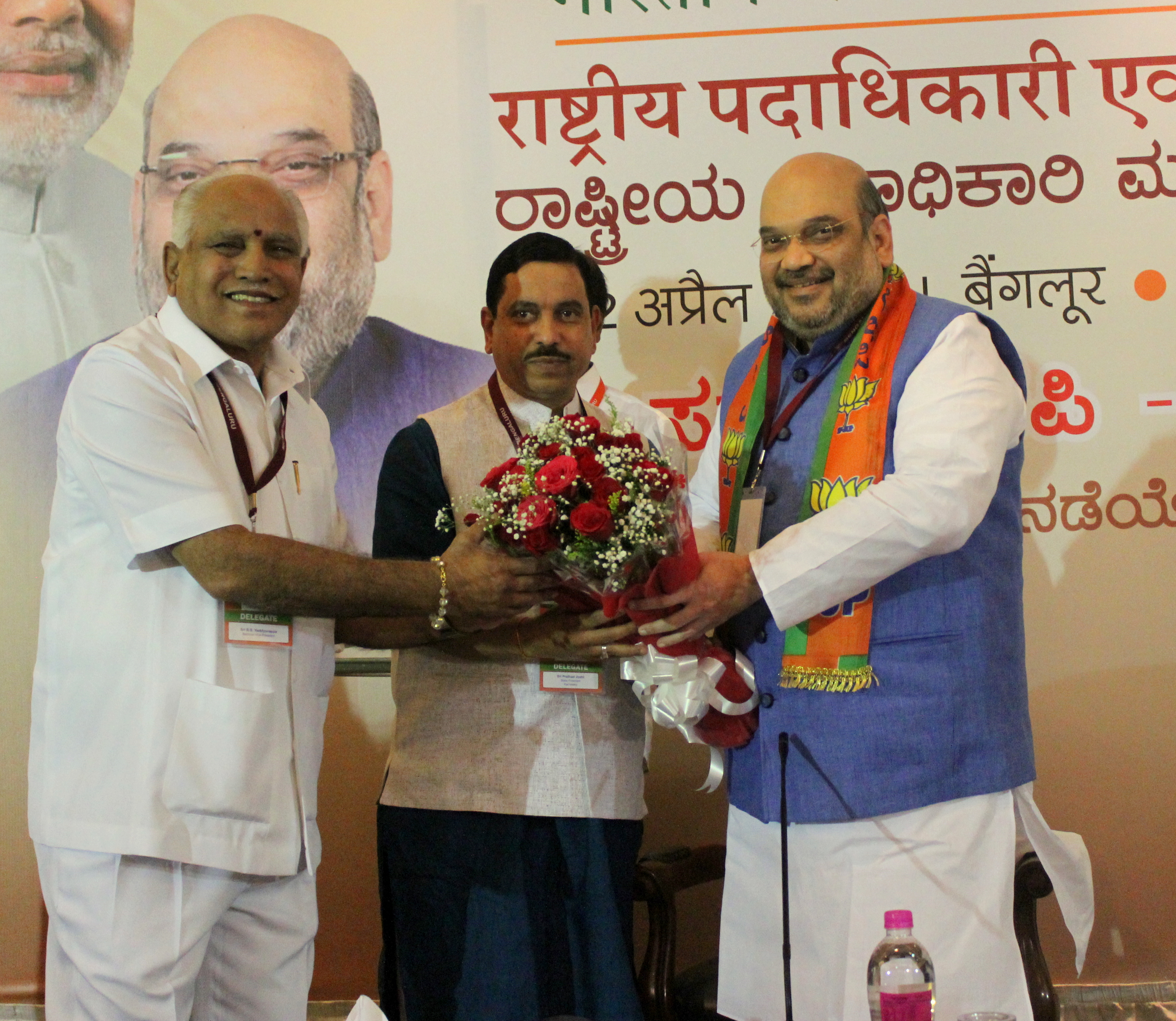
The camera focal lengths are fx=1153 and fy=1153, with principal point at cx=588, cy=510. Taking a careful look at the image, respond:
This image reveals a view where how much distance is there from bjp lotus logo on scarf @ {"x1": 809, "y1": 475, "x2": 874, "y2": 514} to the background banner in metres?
1.40

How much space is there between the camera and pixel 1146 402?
378cm

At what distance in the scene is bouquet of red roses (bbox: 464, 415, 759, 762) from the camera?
7.11ft

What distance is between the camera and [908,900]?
236 cm

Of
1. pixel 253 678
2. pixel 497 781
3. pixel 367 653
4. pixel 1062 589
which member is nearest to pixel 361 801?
pixel 367 653

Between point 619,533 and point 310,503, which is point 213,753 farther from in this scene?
point 619,533

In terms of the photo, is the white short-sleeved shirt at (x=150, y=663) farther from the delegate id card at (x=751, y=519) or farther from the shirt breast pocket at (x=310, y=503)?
the delegate id card at (x=751, y=519)

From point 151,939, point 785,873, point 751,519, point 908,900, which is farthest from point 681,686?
point 151,939

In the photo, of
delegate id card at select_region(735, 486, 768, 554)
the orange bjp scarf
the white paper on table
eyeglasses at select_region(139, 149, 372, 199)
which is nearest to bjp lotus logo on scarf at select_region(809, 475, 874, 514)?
the orange bjp scarf

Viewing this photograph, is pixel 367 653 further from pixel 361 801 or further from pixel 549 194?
pixel 549 194

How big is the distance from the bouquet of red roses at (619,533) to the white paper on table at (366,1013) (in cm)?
88

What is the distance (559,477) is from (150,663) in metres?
0.86

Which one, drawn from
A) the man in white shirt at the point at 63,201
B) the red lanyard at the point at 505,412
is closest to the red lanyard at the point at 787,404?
the red lanyard at the point at 505,412

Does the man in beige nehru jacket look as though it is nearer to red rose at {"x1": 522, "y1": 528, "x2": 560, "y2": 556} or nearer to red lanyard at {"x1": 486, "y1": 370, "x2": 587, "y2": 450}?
red lanyard at {"x1": 486, "y1": 370, "x2": 587, "y2": 450}

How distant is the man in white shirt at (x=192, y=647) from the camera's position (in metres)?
2.15
